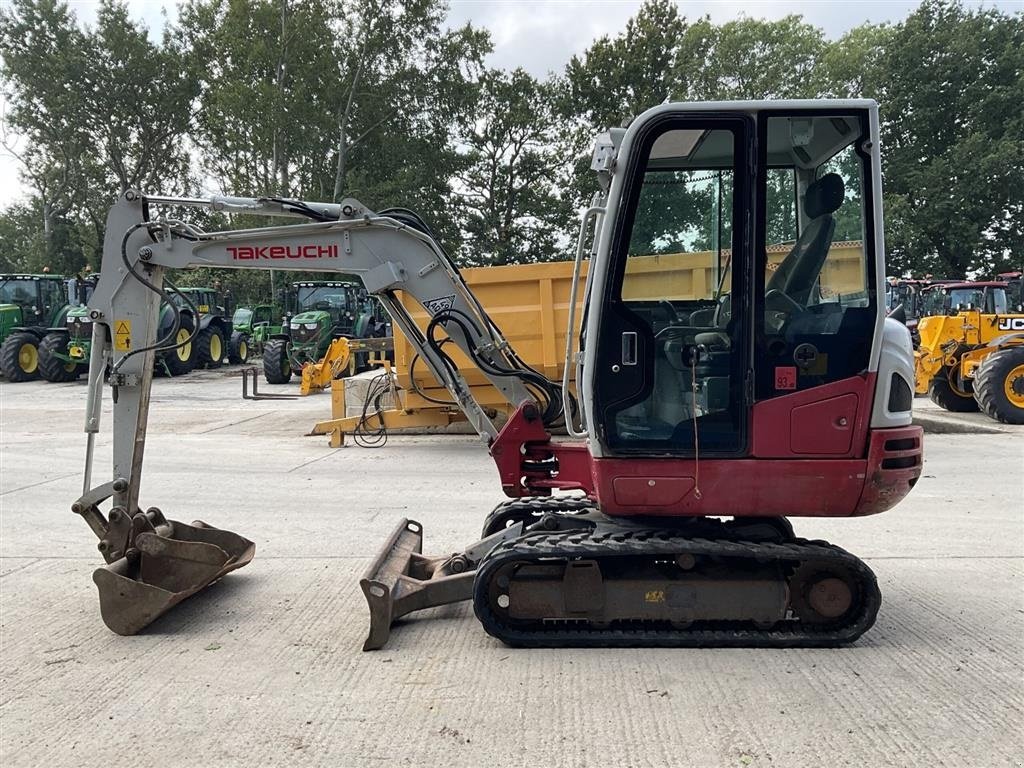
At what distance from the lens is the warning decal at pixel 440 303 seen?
4.34 metres

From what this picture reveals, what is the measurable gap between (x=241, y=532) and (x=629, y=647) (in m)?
3.59

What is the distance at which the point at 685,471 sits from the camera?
3.66 metres

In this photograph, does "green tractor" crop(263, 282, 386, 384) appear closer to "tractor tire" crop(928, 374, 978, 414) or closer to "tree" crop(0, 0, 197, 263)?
"tractor tire" crop(928, 374, 978, 414)

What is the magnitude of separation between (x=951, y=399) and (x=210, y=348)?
20366mm

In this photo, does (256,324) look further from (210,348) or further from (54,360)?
(54,360)

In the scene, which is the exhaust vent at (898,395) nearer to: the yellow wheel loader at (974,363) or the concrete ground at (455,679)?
the concrete ground at (455,679)

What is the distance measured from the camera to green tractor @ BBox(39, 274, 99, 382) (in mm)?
19516

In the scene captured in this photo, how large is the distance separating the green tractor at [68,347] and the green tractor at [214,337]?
283 centimetres

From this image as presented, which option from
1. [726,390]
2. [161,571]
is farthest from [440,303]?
[161,571]

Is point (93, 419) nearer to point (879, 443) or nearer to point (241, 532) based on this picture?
point (241, 532)

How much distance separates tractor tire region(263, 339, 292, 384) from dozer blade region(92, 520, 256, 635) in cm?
1484

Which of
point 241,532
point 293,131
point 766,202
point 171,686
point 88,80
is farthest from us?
point 88,80

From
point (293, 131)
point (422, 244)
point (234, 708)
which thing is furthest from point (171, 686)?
point (293, 131)

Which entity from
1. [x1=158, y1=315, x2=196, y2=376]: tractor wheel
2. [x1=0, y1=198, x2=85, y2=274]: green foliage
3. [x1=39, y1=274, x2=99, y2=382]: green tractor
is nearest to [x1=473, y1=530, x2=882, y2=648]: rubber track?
[x1=39, y1=274, x2=99, y2=382]: green tractor
